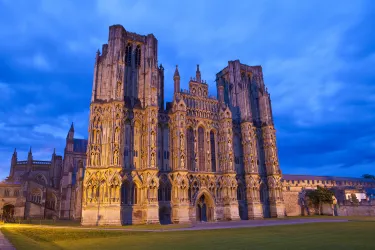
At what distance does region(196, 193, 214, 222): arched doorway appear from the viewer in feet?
173

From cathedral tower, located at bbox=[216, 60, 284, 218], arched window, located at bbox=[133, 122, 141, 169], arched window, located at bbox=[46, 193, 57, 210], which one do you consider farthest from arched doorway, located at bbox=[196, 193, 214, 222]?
arched window, located at bbox=[46, 193, 57, 210]

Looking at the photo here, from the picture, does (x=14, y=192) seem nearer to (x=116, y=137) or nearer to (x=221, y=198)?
(x=116, y=137)

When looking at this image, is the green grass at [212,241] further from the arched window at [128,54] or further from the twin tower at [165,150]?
the arched window at [128,54]

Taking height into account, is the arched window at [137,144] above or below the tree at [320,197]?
above

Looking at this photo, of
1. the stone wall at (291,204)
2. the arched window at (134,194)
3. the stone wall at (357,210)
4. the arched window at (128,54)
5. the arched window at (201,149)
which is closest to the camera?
the arched window at (134,194)

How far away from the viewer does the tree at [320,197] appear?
208ft

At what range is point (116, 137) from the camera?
152ft

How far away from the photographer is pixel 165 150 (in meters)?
52.4

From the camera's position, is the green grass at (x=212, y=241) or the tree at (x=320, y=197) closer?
the green grass at (x=212, y=241)

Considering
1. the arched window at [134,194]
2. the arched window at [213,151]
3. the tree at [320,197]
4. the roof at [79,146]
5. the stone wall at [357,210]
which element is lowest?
the stone wall at [357,210]

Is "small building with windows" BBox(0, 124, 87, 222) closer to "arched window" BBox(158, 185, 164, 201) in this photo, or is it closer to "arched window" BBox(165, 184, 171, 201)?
"arched window" BBox(158, 185, 164, 201)

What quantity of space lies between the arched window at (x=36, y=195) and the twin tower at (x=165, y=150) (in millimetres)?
39578

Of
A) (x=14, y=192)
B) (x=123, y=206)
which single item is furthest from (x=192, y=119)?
(x=14, y=192)

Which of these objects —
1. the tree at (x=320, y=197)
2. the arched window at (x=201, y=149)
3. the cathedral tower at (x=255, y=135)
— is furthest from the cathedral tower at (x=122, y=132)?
the tree at (x=320, y=197)
